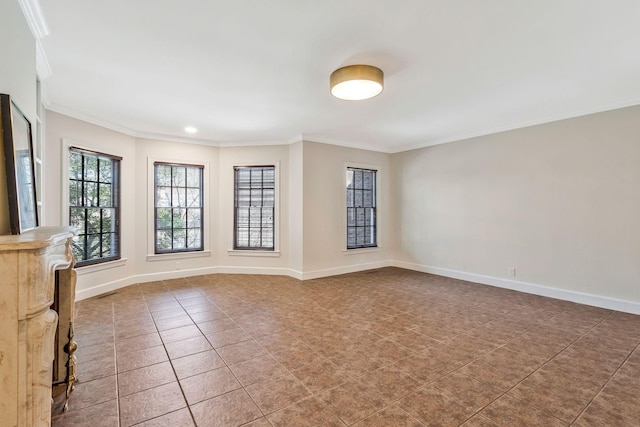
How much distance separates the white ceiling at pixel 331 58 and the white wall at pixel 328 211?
1.22 metres

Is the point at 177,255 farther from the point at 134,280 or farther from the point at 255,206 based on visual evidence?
the point at 255,206

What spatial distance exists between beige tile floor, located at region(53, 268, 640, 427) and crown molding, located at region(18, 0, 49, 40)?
2664 millimetres

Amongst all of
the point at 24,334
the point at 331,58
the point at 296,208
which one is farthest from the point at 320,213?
the point at 24,334

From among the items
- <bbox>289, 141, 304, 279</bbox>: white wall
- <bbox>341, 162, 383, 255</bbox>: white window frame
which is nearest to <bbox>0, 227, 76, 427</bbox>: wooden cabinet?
<bbox>289, 141, 304, 279</bbox>: white wall

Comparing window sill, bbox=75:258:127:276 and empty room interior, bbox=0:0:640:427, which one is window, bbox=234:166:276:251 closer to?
empty room interior, bbox=0:0:640:427

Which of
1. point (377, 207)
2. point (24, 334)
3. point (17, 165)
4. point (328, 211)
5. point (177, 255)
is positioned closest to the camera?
point (24, 334)

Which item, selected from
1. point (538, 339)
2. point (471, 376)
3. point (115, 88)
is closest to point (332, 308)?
point (471, 376)

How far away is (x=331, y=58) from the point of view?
8.78ft

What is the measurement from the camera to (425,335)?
3.11 meters

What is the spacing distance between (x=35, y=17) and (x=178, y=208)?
12.3ft

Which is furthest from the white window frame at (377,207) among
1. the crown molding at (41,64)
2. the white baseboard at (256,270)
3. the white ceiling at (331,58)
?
the crown molding at (41,64)

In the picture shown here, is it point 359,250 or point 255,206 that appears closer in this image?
point 255,206

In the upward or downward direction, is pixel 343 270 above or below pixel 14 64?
below

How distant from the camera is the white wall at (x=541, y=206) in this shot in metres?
3.83
